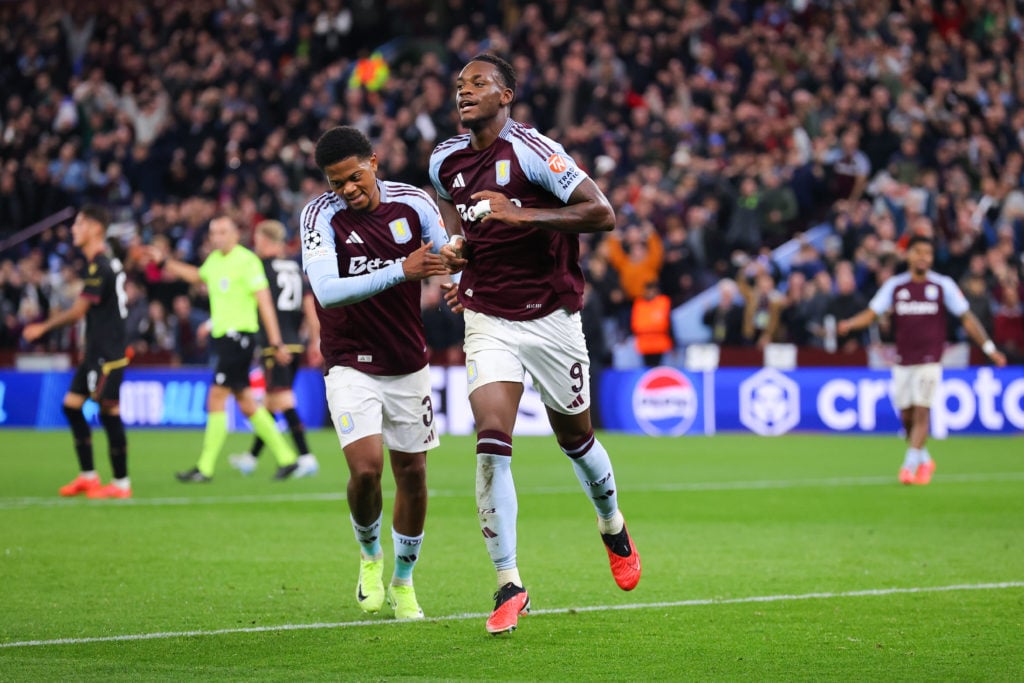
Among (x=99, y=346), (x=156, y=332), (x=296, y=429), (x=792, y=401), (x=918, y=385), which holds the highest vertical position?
(x=99, y=346)

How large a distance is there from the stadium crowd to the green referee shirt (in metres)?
8.56

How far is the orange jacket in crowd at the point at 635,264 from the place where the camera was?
2306 centimetres

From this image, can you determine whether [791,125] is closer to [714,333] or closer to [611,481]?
[714,333]

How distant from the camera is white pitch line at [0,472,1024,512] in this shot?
13.2m

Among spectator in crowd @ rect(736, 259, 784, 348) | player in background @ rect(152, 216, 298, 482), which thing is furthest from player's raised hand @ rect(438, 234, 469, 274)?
spectator in crowd @ rect(736, 259, 784, 348)

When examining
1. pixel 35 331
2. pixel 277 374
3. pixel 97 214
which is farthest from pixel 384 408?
pixel 277 374

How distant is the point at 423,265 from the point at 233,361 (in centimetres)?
845

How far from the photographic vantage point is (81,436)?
1362cm

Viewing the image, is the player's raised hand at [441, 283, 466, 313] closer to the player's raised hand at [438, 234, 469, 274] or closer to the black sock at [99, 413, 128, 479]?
the player's raised hand at [438, 234, 469, 274]

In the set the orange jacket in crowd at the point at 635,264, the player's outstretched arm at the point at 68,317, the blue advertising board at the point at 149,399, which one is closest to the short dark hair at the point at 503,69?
the player's outstretched arm at the point at 68,317

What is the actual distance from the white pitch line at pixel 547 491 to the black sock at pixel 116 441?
357mm

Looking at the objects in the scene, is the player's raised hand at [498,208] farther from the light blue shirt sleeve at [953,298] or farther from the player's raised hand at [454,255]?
the light blue shirt sleeve at [953,298]

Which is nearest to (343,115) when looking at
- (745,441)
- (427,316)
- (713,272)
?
(427,316)

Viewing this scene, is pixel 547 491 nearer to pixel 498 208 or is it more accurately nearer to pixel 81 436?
pixel 81 436
